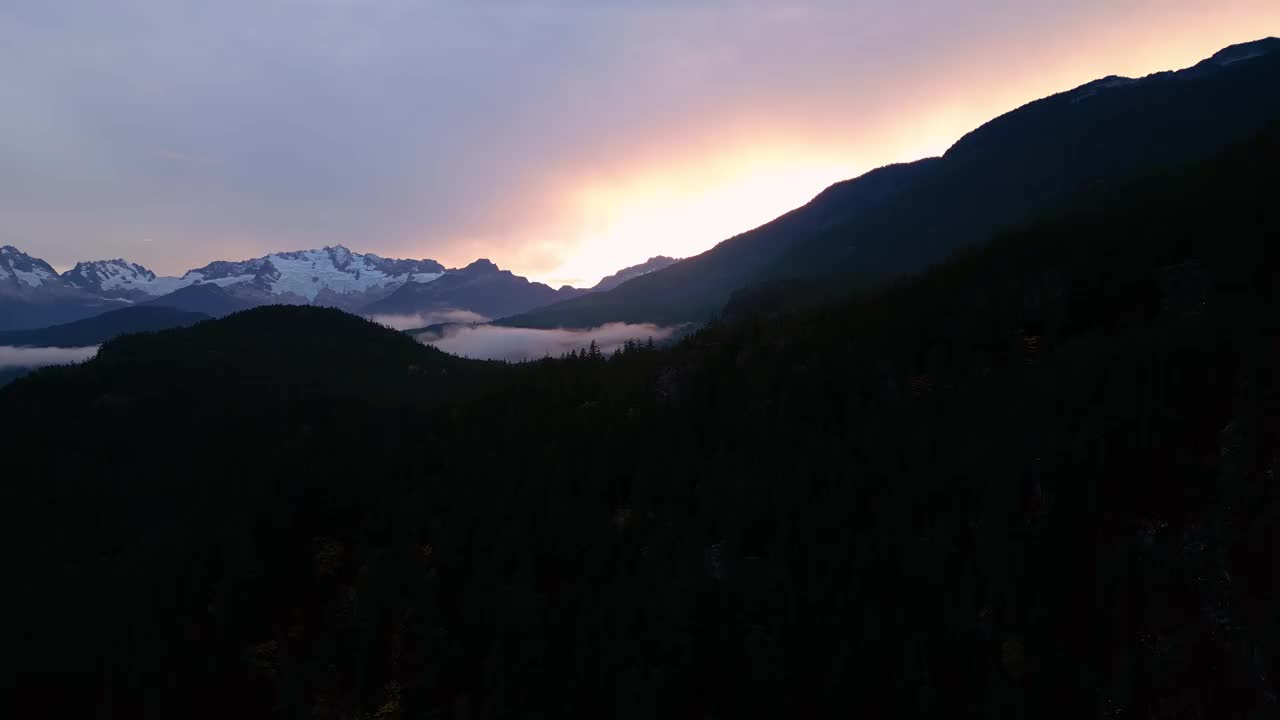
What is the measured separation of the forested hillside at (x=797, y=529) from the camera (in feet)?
123

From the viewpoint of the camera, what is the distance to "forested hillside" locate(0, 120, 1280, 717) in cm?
3762

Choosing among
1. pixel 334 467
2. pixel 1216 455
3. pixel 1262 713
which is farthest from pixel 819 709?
pixel 334 467

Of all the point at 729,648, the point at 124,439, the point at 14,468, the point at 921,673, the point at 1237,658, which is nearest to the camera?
the point at 1237,658

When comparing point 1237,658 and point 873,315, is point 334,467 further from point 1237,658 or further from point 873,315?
point 1237,658

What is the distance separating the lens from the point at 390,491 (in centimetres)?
7669

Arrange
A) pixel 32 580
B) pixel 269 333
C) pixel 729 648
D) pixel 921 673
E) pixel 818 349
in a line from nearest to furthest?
pixel 921 673
pixel 729 648
pixel 32 580
pixel 818 349
pixel 269 333

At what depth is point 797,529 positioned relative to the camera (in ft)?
180

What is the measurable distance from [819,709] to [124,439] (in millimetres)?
133620

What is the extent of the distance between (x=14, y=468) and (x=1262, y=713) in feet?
514

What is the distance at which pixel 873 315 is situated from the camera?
3337 inches

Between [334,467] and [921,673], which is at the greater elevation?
[334,467]

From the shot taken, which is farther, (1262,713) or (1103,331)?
(1103,331)

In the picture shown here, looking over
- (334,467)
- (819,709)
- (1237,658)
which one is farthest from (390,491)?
(1237,658)

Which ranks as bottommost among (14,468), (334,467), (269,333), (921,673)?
(921,673)
